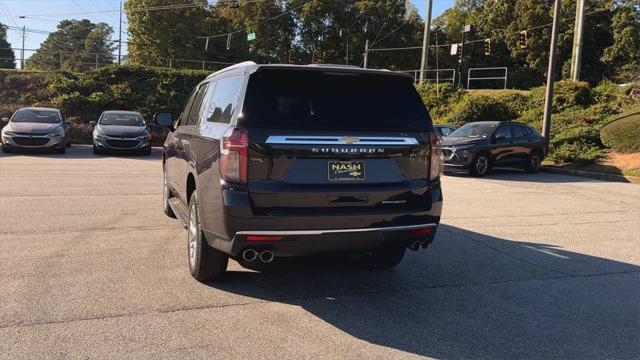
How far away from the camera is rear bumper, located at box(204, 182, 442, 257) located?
13.8ft

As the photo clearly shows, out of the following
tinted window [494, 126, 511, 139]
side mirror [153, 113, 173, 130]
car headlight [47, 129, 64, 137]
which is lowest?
car headlight [47, 129, 64, 137]

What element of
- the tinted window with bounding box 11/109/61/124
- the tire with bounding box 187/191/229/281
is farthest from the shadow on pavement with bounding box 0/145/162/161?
the tire with bounding box 187/191/229/281

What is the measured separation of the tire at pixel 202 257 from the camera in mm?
4956

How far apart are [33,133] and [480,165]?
14.1m

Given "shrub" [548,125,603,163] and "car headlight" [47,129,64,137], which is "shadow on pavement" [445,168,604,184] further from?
"car headlight" [47,129,64,137]

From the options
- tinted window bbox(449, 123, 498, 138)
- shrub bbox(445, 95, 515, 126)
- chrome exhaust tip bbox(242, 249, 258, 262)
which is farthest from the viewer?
shrub bbox(445, 95, 515, 126)

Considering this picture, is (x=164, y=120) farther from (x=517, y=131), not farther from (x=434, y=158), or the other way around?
(x=517, y=131)

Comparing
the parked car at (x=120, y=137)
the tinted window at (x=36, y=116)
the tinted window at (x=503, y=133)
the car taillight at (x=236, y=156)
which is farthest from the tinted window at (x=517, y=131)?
the tinted window at (x=36, y=116)

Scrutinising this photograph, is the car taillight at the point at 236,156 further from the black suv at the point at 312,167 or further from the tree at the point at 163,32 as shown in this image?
the tree at the point at 163,32

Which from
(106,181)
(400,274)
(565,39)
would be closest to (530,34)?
(565,39)

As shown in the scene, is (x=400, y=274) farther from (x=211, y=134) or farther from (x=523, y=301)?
(x=211, y=134)

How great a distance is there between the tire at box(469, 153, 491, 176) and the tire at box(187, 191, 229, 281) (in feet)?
39.5

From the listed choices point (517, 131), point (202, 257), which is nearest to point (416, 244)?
point (202, 257)

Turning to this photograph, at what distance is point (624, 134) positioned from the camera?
716 inches
